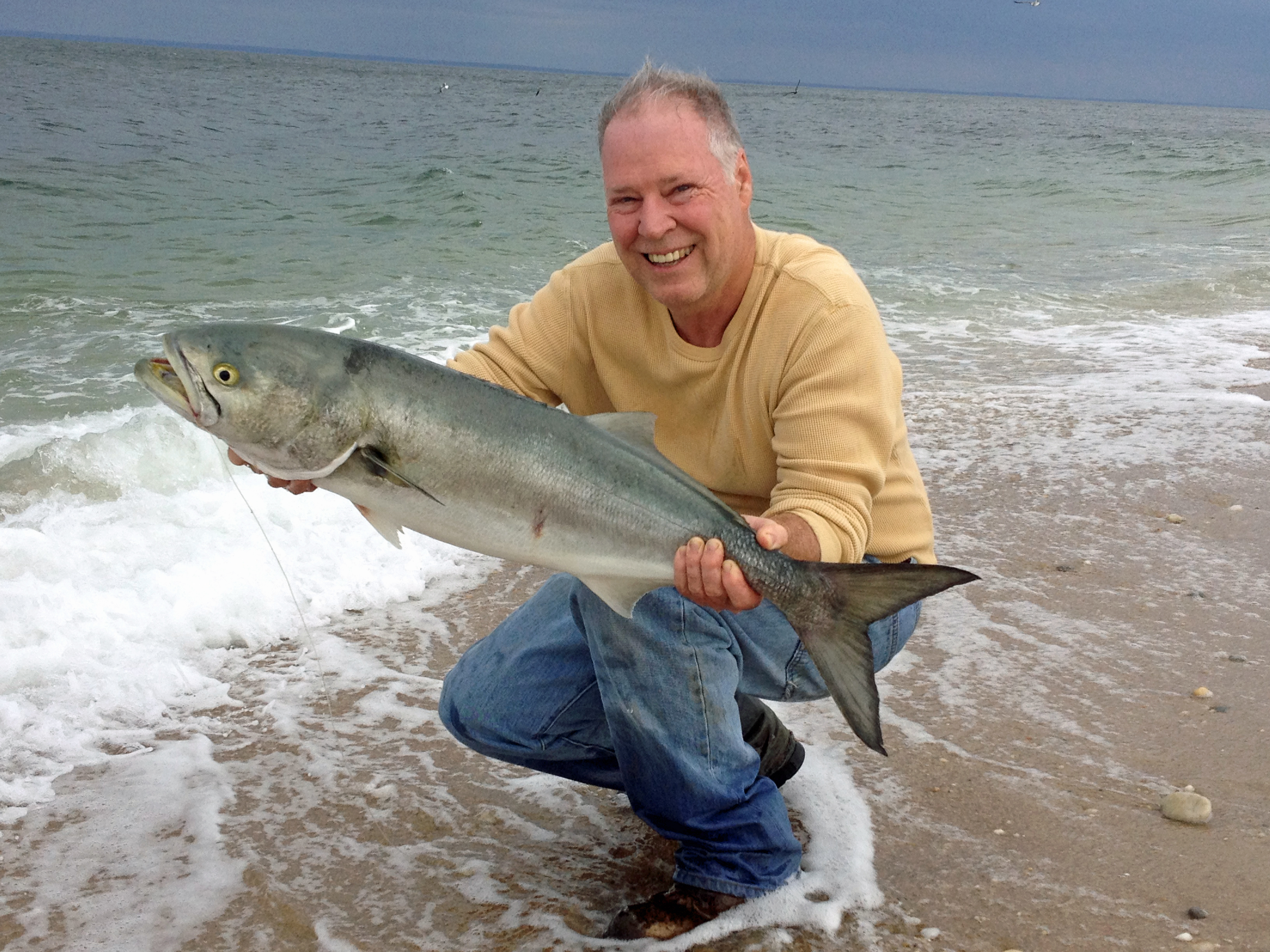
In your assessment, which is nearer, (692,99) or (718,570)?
(718,570)

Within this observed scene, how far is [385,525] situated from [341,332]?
8885 mm

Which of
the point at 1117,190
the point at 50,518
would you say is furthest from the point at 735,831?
the point at 1117,190

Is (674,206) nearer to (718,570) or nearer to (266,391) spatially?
(718,570)

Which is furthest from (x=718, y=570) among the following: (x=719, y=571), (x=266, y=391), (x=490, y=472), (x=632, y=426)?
(x=266, y=391)

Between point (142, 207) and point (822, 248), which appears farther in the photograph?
point (142, 207)

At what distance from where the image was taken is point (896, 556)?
2971 mm

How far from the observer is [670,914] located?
271 cm

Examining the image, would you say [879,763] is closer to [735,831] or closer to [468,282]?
[735,831]

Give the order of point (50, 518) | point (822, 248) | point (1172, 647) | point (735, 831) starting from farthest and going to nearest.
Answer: point (50, 518), point (1172, 647), point (822, 248), point (735, 831)

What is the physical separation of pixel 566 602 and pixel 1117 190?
3089cm

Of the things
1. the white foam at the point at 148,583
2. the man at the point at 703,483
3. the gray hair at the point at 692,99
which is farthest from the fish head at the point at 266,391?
the white foam at the point at 148,583

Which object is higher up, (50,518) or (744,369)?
(744,369)

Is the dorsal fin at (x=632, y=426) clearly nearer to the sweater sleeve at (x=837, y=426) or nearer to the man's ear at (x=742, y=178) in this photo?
the sweater sleeve at (x=837, y=426)

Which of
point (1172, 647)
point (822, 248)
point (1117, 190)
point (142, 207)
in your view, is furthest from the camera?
point (1117, 190)
